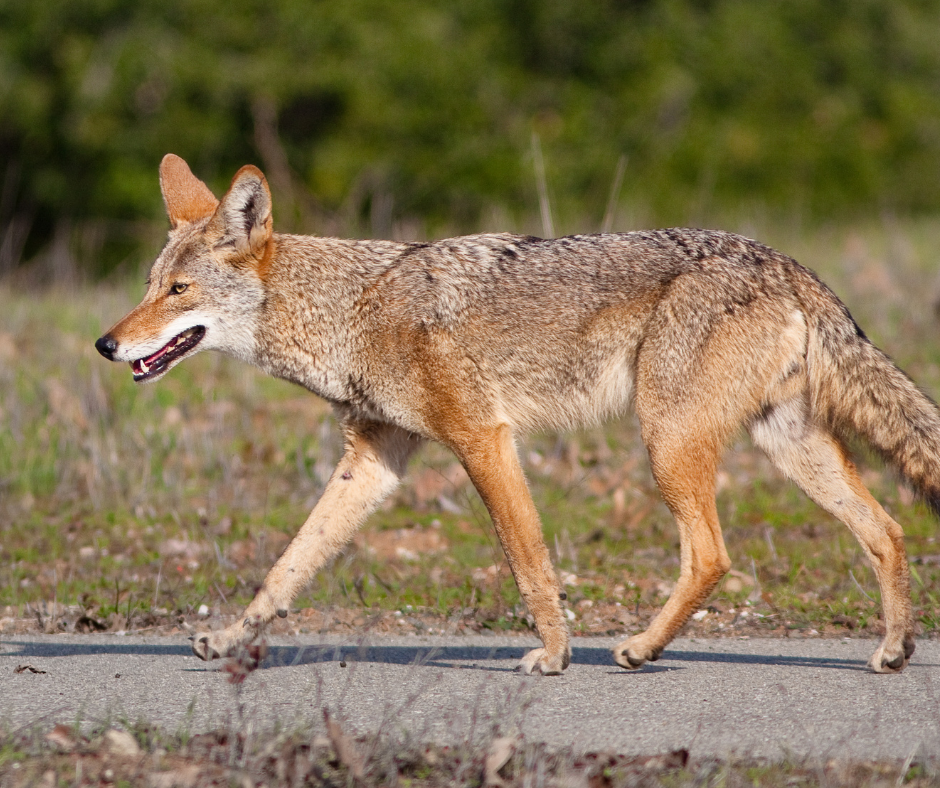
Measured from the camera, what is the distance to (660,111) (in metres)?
24.7

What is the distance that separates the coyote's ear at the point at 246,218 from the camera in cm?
546

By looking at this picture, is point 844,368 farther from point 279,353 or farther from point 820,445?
point 279,353

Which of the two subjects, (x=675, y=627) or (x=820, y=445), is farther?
(x=820, y=445)

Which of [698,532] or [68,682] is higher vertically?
[698,532]

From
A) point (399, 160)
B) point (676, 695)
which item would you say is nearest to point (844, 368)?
point (676, 695)

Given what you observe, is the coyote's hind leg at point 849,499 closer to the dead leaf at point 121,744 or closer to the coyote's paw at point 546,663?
the coyote's paw at point 546,663

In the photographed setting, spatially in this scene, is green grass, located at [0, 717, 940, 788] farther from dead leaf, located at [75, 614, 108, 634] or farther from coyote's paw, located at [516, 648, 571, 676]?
dead leaf, located at [75, 614, 108, 634]

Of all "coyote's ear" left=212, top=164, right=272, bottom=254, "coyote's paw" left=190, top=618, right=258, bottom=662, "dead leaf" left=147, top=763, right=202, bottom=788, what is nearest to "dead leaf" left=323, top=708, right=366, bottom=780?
"dead leaf" left=147, top=763, right=202, bottom=788

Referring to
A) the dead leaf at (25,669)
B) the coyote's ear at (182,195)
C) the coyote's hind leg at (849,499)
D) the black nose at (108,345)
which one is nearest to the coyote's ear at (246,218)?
the coyote's ear at (182,195)

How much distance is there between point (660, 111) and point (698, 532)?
2095 cm

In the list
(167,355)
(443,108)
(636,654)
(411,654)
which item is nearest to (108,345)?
(167,355)

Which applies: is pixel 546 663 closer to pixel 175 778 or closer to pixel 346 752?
pixel 346 752

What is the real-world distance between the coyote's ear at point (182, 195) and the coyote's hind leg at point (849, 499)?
298 cm

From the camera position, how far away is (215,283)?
216 inches
